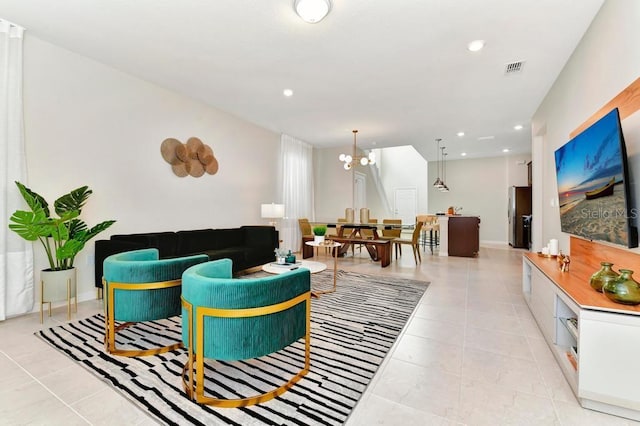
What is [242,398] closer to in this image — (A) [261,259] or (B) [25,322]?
(B) [25,322]

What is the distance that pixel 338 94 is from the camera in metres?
4.41

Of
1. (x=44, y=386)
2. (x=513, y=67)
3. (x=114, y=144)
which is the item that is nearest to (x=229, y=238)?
(x=114, y=144)

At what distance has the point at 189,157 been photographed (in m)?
4.62

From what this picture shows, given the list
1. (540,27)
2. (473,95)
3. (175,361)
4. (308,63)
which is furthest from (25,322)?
(473,95)

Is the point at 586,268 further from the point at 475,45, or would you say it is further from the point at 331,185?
the point at 331,185

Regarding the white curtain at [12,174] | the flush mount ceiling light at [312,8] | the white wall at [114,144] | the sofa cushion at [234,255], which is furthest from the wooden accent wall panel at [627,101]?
the white curtain at [12,174]

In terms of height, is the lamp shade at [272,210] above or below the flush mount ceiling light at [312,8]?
below

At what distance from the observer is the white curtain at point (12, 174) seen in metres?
2.79

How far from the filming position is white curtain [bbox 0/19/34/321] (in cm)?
279

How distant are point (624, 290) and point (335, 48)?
311 cm

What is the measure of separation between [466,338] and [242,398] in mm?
1916

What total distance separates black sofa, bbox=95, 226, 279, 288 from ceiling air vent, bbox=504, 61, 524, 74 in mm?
4193

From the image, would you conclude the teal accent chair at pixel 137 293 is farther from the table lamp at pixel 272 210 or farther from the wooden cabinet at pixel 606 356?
the table lamp at pixel 272 210

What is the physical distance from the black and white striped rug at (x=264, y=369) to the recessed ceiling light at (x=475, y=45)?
9.60ft
